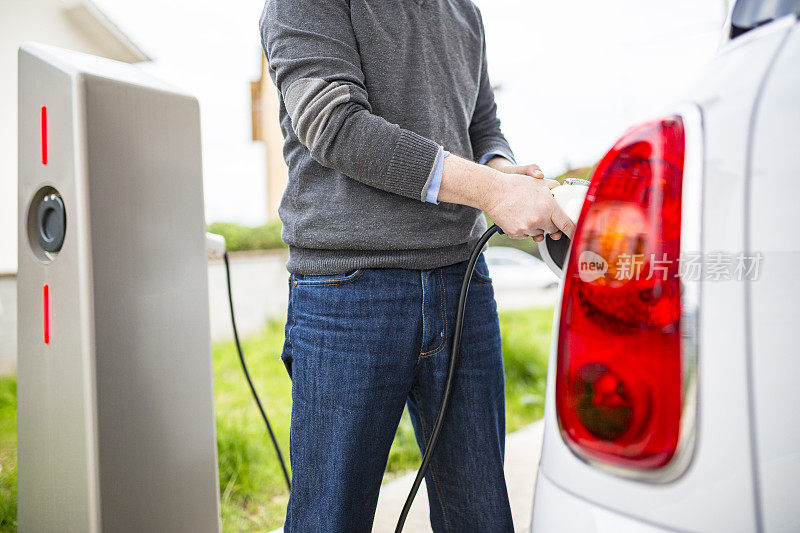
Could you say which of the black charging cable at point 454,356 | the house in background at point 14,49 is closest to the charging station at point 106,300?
the black charging cable at point 454,356

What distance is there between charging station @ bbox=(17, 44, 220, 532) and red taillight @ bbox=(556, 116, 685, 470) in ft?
2.58

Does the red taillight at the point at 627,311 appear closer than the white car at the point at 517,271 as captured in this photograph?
Yes

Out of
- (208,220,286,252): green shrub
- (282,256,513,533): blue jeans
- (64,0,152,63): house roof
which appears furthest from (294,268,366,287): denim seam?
(208,220,286,252): green shrub

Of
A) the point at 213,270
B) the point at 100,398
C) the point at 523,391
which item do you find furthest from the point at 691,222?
the point at 213,270

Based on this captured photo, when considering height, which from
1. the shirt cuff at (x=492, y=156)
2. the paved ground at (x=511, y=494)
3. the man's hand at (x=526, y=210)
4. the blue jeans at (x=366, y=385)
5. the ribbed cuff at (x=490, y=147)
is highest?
the ribbed cuff at (x=490, y=147)

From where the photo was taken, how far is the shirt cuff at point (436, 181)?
3.00 ft

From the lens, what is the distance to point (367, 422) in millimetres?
990

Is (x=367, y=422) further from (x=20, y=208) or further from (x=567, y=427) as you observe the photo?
(x=20, y=208)

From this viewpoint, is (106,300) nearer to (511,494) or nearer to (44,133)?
(44,133)

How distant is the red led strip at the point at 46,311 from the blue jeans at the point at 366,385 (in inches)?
16.9

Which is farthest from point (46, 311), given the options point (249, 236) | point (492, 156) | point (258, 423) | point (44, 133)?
point (249, 236)

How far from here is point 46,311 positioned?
1071 millimetres

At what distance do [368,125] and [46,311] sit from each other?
0.68 m

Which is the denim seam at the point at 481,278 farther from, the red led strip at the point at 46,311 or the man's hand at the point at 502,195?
the red led strip at the point at 46,311
